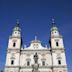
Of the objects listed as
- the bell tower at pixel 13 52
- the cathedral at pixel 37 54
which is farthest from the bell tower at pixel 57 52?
the bell tower at pixel 13 52

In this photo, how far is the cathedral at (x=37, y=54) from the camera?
152ft

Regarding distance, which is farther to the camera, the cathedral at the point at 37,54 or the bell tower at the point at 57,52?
the cathedral at the point at 37,54

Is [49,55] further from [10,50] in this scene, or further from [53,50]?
[10,50]

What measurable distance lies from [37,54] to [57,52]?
5370 millimetres

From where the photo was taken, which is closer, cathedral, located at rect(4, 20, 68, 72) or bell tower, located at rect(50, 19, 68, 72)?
bell tower, located at rect(50, 19, 68, 72)

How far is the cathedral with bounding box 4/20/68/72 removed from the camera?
46.4m

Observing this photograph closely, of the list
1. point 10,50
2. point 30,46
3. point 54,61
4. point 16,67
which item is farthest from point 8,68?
point 54,61

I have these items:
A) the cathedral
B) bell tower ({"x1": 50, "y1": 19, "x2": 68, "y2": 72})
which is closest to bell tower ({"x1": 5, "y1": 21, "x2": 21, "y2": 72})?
the cathedral

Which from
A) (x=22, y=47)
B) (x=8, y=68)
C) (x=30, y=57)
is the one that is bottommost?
(x=8, y=68)

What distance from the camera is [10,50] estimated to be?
48906 millimetres

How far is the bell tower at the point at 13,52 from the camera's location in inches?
1825

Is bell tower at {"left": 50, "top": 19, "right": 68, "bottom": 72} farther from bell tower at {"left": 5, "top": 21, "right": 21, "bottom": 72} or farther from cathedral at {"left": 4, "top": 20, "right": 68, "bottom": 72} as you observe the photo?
bell tower at {"left": 5, "top": 21, "right": 21, "bottom": 72}

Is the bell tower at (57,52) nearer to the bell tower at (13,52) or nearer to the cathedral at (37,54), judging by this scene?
the cathedral at (37,54)

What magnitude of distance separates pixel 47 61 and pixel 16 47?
923 cm
